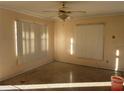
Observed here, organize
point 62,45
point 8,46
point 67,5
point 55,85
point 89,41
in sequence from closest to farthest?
1. point 55,85
2. point 67,5
3. point 8,46
4. point 89,41
5. point 62,45

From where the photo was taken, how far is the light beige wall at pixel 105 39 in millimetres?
5578

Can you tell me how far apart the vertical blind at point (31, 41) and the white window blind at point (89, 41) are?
1.59 m

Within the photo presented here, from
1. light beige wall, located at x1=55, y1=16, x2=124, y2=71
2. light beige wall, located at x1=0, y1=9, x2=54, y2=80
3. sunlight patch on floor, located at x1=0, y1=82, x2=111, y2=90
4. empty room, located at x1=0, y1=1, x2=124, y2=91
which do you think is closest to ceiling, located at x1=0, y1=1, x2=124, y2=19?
empty room, located at x1=0, y1=1, x2=124, y2=91

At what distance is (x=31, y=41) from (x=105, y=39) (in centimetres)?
307

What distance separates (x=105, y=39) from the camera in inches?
233

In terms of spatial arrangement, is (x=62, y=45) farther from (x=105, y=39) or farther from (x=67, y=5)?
(x=67, y=5)

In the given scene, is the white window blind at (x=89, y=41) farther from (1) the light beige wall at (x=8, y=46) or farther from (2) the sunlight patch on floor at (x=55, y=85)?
(1) the light beige wall at (x=8, y=46)

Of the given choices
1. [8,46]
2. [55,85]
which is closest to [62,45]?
[8,46]

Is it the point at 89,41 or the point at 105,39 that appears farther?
the point at 89,41

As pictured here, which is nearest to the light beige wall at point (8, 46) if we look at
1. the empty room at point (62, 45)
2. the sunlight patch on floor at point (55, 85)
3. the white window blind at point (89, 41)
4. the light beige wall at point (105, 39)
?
the empty room at point (62, 45)

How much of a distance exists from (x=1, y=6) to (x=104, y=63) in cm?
447

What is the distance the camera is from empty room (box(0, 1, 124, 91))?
13.5 feet

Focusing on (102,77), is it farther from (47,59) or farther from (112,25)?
(47,59)

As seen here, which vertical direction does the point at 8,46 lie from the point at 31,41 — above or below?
below
